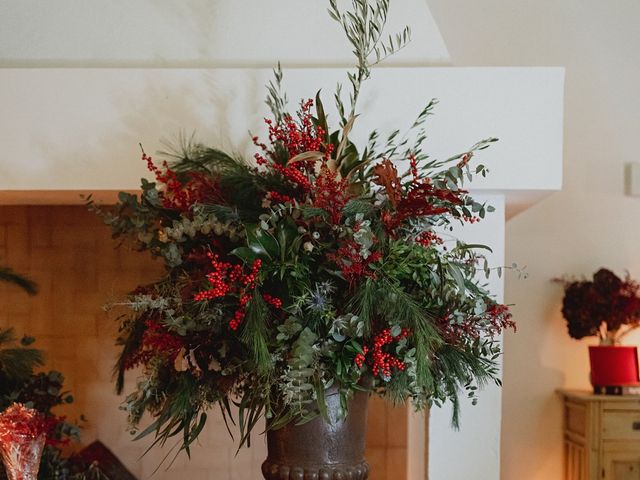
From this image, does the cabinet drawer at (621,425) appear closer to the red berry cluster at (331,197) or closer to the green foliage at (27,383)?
the green foliage at (27,383)

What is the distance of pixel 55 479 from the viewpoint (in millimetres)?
3338

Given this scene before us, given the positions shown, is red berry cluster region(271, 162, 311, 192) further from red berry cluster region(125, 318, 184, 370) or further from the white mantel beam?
the white mantel beam

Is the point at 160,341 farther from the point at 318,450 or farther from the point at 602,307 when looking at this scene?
the point at 602,307

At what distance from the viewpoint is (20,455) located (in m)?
2.41

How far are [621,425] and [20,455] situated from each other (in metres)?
2.63

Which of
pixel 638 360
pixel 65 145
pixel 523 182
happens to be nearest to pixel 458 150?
pixel 523 182

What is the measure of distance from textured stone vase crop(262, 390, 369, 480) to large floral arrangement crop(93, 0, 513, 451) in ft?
0.19

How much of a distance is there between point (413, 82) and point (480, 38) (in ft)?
5.32

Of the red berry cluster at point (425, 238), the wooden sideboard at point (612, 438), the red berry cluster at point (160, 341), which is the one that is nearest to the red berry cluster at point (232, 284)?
the red berry cluster at point (160, 341)

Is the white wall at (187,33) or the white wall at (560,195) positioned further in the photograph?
the white wall at (560,195)

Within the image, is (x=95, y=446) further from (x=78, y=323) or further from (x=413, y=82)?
(x=413, y=82)

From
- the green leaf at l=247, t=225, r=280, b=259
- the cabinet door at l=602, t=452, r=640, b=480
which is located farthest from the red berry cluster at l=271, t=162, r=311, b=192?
the cabinet door at l=602, t=452, r=640, b=480

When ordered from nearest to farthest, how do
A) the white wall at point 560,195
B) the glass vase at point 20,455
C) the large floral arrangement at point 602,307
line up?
the glass vase at point 20,455 → the large floral arrangement at point 602,307 → the white wall at point 560,195

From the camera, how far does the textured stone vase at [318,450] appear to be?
6.56ft
